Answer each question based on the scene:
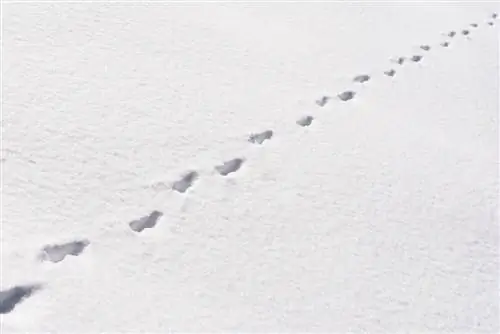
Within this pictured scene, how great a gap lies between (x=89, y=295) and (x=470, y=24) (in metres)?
3.55

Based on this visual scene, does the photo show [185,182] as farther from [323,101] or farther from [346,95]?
[346,95]

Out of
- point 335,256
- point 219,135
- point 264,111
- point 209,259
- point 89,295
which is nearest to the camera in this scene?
Answer: point 89,295

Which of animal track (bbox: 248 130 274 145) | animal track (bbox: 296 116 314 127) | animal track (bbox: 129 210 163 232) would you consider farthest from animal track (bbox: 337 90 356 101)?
animal track (bbox: 129 210 163 232)

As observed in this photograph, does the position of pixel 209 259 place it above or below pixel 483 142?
above

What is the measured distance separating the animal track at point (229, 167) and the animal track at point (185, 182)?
0.10 metres

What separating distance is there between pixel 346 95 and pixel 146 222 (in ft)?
4.66

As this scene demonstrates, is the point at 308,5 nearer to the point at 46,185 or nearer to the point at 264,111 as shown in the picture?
the point at 264,111

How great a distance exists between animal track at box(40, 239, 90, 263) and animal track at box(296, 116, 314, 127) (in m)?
1.17

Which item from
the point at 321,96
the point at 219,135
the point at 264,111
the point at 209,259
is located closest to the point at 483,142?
the point at 321,96

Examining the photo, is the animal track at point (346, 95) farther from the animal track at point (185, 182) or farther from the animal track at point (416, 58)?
the animal track at point (185, 182)

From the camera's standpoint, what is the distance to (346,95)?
3.17 metres

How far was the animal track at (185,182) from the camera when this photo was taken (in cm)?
227

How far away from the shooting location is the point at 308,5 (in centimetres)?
398

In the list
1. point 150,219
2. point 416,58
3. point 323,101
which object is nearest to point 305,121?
point 323,101
